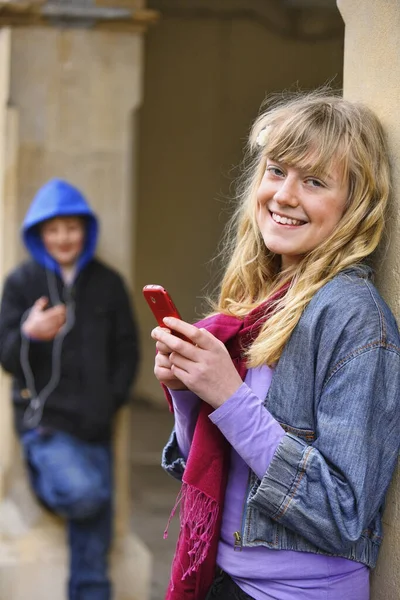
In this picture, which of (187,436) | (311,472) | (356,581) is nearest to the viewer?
(311,472)

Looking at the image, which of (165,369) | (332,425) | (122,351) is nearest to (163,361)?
(165,369)

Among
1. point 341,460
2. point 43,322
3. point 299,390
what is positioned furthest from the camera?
point 43,322

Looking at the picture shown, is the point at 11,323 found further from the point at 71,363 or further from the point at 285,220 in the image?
the point at 285,220

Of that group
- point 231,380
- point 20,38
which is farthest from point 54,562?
point 231,380

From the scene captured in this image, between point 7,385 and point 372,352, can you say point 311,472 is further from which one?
point 7,385

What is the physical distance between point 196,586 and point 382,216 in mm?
803

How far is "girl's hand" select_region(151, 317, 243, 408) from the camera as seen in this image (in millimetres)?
1854

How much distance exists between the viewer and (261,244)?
2.18m

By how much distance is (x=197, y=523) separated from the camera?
6.46 feet

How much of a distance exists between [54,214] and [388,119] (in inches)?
101

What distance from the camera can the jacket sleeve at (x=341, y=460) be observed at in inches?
69.8

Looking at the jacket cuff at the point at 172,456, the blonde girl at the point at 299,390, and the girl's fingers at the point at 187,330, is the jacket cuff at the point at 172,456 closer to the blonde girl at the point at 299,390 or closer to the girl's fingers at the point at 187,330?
the blonde girl at the point at 299,390

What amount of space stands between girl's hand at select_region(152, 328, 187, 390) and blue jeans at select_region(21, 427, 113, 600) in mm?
2515

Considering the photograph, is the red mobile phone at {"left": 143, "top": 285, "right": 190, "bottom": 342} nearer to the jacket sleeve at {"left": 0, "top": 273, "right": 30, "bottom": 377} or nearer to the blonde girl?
the blonde girl
